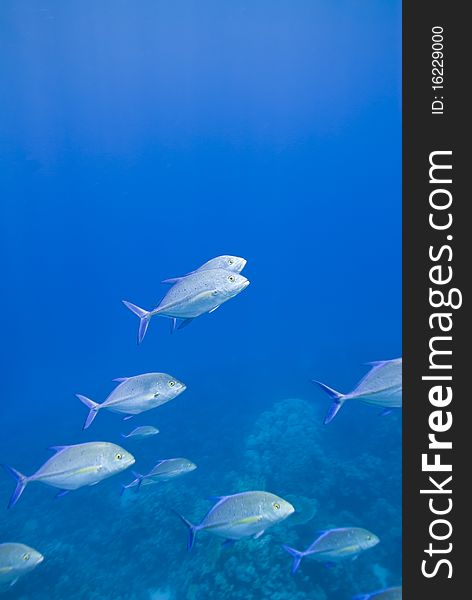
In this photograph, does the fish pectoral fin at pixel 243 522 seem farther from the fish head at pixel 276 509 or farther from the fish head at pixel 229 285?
the fish head at pixel 229 285

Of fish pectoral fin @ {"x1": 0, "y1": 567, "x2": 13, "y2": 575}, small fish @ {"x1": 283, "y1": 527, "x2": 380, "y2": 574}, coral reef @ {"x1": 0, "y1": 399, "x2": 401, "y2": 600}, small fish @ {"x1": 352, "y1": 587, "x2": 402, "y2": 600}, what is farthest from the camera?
coral reef @ {"x1": 0, "y1": 399, "x2": 401, "y2": 600}

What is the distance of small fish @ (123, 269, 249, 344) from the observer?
314 cm

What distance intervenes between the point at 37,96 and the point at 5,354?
118 feet

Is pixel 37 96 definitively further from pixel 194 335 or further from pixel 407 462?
pixel 407 462

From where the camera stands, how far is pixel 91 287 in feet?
292

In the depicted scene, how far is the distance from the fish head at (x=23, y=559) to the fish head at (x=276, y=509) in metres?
2.20

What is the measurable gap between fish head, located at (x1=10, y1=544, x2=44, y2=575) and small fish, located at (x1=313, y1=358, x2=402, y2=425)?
3.00m

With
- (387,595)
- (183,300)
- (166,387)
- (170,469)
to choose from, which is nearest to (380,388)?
(387,595)

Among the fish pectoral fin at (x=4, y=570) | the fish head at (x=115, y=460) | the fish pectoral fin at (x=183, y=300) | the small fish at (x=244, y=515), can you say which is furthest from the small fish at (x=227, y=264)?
the fish pectoral fin at (x=4, y=570)

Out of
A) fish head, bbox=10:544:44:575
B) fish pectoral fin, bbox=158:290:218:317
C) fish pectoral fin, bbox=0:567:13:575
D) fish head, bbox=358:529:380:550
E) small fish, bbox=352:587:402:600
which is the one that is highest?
fish pectoral fin, bbox=158:290:218:317

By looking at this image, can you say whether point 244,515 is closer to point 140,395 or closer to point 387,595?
point 387,595

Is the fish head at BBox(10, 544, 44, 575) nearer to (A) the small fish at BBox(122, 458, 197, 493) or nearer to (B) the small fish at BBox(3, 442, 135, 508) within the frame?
(B) the small fish at BBox(3, 442, 135, 508)

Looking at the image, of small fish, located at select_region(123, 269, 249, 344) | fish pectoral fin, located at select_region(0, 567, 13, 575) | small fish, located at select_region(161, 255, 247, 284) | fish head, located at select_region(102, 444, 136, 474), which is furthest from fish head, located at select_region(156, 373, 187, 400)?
fish pectoral fin, located at select_region(0, 567, 13, 575)

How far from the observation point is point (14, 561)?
351 centimetres
